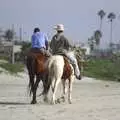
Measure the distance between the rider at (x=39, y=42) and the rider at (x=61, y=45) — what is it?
0.26m

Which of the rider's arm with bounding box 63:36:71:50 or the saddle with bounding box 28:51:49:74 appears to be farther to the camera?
the rider's arm with bounding box 63:36:71:50

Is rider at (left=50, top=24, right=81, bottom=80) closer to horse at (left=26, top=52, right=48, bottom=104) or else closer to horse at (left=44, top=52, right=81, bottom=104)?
horse at (left=44, top=52, right=81, bottom=104)

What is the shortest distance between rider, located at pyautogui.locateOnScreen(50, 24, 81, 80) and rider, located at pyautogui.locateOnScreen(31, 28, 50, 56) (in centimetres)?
26

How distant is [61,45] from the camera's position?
16703 millimetres

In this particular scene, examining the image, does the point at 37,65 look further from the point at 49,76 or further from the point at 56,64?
the point at 56,64

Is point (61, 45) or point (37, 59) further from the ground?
point (61, 45)

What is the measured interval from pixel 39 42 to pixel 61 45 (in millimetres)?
676

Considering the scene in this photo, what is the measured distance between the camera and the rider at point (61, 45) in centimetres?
1667

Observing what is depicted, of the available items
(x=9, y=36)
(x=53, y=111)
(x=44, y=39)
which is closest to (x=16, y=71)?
(x=44, y=39)

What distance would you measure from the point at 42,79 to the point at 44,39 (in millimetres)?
1287

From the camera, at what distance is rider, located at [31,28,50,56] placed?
655 inches

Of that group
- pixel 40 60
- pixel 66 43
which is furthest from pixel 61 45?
pixel 40 60

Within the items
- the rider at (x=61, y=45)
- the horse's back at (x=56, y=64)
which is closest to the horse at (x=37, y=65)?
the horse's back at (x=56, y=64)

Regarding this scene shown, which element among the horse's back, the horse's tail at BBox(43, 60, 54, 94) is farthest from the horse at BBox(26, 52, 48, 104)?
the horse's back
